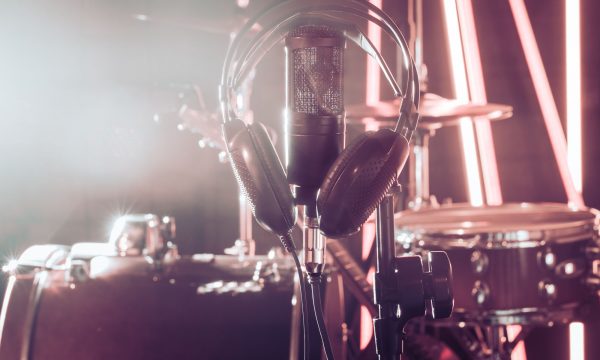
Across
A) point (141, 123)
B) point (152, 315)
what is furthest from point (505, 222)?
point (141, 123)

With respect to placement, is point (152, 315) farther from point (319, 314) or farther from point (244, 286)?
point (319, 314)

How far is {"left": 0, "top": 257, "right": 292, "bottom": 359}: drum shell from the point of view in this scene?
1516 mm

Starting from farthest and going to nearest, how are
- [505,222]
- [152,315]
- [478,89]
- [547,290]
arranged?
[478,89]
[505,222]
[547,290]
[152,315]

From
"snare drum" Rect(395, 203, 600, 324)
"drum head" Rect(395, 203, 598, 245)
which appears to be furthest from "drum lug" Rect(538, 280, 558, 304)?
"drum head" Rect(395, 203, 598, 245)

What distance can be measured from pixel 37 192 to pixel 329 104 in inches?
96.0

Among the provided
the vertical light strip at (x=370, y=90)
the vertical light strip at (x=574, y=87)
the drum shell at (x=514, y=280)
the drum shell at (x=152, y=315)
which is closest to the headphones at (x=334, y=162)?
the drum shell at (x=152, y=315)

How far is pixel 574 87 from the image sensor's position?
2.55 m

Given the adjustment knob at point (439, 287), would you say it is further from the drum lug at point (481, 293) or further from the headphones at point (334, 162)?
the drum lug at point (481, 293)

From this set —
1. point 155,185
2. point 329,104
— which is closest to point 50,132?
point 155,185

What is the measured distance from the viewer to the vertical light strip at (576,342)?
258 centimetres

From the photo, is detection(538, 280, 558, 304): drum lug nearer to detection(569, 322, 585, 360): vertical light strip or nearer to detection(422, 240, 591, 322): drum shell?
detection(422, 240, 591, 322): drum shell

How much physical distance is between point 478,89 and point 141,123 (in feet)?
5.15

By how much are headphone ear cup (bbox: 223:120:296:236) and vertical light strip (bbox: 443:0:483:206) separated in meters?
2.17

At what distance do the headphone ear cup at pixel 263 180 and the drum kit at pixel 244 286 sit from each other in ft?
2.46
